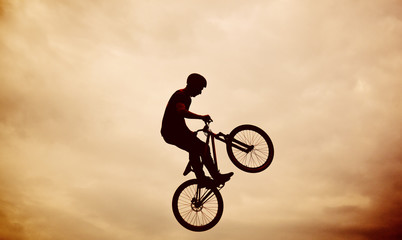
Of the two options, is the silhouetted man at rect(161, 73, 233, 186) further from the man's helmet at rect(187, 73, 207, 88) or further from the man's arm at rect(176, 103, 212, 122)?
the man's arm at rect(176, 103, 212, 122)

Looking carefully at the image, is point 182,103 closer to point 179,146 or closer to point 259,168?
point 179,146

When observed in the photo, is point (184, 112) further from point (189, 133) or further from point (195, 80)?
point (195, 80)

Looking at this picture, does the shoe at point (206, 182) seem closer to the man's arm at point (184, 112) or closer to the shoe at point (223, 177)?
the shoe at point (223, 177)

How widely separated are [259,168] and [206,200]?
166 cm

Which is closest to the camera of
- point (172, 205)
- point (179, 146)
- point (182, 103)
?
point (182, 103)

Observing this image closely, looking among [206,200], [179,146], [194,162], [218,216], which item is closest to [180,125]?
[179,146]

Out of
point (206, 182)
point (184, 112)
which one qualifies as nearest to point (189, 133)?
point (184, 112)

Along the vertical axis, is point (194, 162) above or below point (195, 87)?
below

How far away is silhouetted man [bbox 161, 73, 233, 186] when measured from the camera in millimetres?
6199

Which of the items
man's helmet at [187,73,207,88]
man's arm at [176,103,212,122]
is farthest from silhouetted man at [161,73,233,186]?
man's arm at [176,103,212,122]

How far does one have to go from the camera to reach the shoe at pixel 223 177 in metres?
6.15

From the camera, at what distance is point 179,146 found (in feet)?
21.2

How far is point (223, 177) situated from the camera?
20.4ft

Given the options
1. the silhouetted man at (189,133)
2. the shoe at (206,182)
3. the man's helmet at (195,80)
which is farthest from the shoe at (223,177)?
the man's helmet at (195,80)
